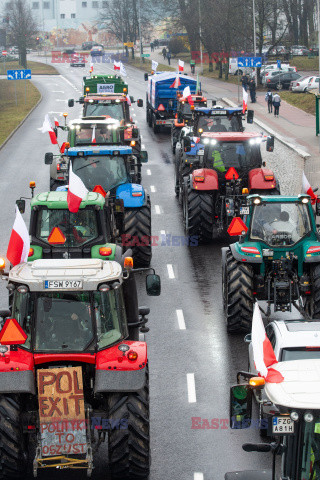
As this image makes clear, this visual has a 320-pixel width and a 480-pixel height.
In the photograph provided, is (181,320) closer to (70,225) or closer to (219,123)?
(70,225)

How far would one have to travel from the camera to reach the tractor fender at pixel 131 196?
21.3 metres

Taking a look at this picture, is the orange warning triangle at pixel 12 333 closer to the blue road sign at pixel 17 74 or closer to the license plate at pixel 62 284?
the license plate at pixel 62 284

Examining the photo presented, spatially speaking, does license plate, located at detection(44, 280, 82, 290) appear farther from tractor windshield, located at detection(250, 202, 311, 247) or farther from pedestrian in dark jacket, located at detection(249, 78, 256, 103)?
pedestrian in dark jacket, located at detection(249, 78, 256, 103)

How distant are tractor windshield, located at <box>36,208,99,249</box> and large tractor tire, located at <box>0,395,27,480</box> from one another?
582 cm

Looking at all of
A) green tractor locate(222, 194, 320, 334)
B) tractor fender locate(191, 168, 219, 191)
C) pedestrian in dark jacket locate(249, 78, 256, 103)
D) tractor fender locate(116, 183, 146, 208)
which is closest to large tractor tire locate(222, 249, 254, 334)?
green tractor locate(222, 194, 320, 334)

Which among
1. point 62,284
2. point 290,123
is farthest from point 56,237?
point 290,123

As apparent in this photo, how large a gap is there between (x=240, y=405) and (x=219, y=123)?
2122 cm

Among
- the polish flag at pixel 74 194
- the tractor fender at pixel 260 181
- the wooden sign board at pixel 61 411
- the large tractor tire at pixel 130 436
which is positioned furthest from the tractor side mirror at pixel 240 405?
the tractor fender at pixel 260 181

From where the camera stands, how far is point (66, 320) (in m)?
10.5

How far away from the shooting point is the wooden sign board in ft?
33.7

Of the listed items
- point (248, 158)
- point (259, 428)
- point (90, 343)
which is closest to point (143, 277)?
point (248, 158)

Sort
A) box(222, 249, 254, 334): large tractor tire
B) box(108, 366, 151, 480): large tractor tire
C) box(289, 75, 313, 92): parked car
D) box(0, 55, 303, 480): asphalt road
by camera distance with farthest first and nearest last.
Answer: box(289, 75, 313, 92): parked car
box(222, 249, 254, 334): large tractor tire
box(0, 55, 303, 480): asphalt road
box(108, 366, 151, 480): large tractor tire

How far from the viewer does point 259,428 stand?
496 inches

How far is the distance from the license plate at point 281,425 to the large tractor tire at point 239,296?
899cm
